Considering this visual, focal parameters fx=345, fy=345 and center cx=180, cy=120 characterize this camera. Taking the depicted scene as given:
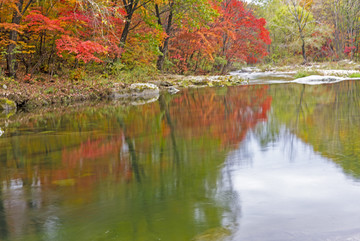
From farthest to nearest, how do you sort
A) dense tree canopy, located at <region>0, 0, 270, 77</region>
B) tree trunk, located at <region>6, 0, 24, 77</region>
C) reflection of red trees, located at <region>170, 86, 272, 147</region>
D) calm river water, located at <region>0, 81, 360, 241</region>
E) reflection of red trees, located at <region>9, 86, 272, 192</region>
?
dense tree canopy, located at <region>0, 0, 270, 77</region>
tree trunk, located at <region>6, 0, 24, 77</region>
reflection of red trees, located at <region>170, 86, 272, 147</region>
reflection of red trees, located at <region>9, 86, 272, 192</region>
calm river water, located at <region>0, 81, 360, 241</region>

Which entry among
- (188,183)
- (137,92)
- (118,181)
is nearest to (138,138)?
(118,181)

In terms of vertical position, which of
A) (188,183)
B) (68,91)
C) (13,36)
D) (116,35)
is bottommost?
(188,183)

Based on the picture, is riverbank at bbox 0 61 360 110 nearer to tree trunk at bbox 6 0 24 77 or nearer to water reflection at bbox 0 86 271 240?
tree trunk at bbox 6 0 24 77

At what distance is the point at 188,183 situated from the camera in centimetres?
373

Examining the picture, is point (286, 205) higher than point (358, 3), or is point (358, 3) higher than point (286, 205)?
point (358, 3)

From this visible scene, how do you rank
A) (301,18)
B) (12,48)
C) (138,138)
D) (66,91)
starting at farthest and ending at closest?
(301,18) < (66,91) < (12,48) < (138,138)

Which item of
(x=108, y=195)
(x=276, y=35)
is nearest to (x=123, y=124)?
(x=108, y=195)

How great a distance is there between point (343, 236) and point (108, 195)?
6.96ft

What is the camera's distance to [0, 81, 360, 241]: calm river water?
270 cm

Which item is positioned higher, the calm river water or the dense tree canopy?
the dense tree canopy

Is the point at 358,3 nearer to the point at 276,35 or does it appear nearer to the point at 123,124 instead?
the point at 276,35

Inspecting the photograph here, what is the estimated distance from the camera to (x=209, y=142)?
5.67m

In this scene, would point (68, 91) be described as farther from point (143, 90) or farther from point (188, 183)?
point (188, 183)

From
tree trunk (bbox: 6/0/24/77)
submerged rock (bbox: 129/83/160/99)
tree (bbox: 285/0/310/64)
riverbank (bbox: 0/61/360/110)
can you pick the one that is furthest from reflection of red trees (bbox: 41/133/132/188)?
tree (bbox: 285/0/310/64)
